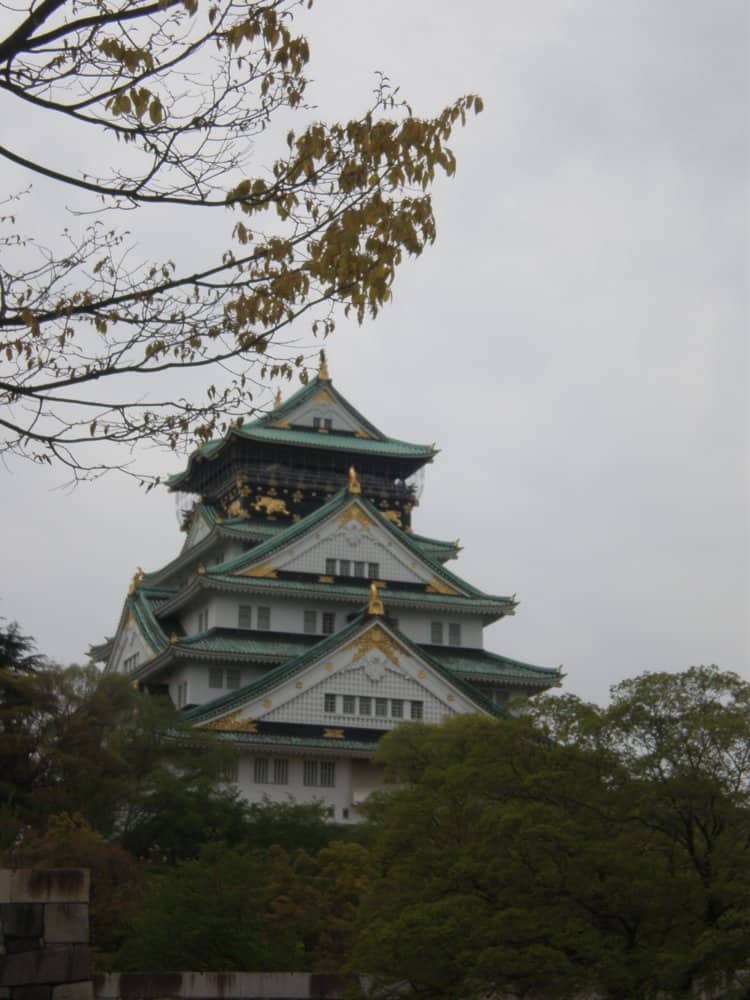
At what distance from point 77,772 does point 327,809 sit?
9384 millimetres

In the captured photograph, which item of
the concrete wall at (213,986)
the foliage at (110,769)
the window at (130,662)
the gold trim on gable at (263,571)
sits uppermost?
the gold trim on gable at (263,571)

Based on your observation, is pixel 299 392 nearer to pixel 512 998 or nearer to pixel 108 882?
pixel 108 882

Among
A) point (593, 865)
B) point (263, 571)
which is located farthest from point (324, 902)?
point (263, 571)

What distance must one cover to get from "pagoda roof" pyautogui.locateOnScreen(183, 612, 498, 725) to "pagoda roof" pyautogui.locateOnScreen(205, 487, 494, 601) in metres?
3.70

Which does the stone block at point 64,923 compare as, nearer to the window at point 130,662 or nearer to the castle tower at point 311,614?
the castle tower at point 311,614

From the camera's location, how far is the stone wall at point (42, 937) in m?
16.9

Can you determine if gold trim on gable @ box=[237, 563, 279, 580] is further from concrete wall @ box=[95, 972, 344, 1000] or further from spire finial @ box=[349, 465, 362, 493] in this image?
concrete wall @ box=[95, 972, 344, 1000]

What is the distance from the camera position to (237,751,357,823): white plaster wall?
46250mm

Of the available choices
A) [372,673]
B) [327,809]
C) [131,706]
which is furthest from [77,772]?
[372,673]

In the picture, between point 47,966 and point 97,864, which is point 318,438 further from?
point 47,966

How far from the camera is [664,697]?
24.1 m

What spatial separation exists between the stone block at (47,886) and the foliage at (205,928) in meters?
10.3

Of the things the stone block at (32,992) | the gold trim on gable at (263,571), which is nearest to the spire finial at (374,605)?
the gold trim on gable at (263,571)

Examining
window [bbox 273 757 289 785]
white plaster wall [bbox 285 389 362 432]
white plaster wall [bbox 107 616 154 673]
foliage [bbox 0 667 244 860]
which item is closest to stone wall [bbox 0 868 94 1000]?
foliage [bbox 0 667 244 860]
